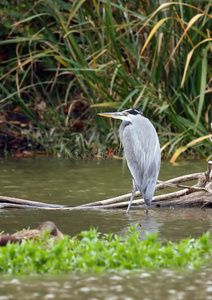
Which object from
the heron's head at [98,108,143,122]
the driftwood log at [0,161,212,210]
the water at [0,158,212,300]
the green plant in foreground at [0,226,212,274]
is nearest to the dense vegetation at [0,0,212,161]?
the water at [0,158,212,300]

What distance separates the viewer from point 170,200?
7391mm

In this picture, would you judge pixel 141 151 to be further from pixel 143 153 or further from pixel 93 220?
pixel 93 220

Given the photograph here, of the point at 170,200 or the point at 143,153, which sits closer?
the point at 143,153

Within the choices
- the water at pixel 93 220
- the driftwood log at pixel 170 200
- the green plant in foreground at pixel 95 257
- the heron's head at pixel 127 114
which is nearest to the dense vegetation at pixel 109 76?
the water at pixel 93 220

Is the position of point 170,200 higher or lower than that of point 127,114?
lower

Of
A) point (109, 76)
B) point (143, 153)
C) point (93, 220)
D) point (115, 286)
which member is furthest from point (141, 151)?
point (109, 76)

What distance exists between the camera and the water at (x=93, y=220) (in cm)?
397

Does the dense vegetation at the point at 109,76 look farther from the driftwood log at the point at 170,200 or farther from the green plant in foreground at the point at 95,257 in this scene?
the green plant in foreground at the point at 95,257

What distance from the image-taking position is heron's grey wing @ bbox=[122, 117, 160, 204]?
6973 mm

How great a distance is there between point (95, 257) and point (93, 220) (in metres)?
2.13

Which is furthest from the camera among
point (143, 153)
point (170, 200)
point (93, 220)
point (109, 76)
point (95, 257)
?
point (109, 76)

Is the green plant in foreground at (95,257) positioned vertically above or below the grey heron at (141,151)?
below

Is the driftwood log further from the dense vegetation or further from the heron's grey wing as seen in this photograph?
the dense vegetation

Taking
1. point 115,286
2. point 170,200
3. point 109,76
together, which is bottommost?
point 170,200
